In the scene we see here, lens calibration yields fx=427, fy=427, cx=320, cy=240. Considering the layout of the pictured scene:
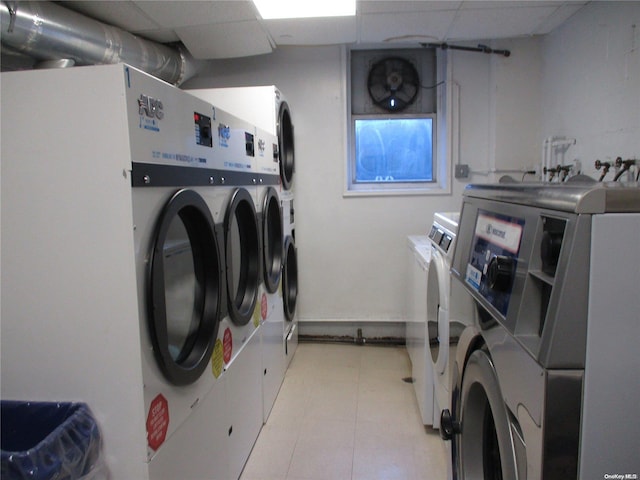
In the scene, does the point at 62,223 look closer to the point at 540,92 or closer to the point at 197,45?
the point at 197,45

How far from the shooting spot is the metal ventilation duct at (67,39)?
1733mm

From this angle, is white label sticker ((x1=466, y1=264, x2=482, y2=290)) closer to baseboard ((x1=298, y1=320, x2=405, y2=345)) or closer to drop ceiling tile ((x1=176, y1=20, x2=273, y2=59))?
drop ceiling tile ((x1=176, y1=20, x2=273, y2=59))

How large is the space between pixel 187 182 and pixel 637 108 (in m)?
2.15

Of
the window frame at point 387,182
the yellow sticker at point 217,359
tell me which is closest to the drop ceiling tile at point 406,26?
the window frame at point 387,182

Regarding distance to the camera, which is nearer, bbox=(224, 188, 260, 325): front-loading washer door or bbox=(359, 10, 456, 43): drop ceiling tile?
bbox=(224, 188, 260, 325): front-loading washer door

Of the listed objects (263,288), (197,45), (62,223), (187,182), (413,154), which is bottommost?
(263,288)

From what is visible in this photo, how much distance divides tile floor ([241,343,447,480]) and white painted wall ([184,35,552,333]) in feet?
1.97

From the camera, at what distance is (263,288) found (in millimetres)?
2406

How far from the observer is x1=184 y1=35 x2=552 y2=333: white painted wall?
323 cm

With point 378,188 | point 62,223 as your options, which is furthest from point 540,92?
point 62,223

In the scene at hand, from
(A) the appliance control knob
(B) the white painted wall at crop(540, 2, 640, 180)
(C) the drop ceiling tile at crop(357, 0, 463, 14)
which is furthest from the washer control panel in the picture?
(C) the drop ceiling tile at crop(357, 0, 463, 14)

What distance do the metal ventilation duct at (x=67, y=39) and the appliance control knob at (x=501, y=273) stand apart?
4.93 feet

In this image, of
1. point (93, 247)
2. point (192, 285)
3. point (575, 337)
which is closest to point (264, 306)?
point (192, 285)

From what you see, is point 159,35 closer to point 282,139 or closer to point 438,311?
point 282,139
